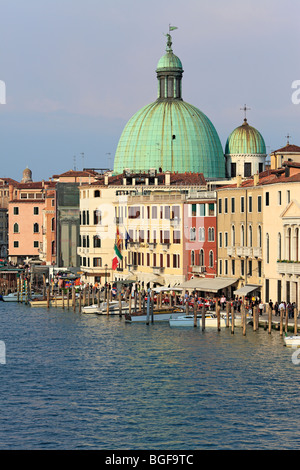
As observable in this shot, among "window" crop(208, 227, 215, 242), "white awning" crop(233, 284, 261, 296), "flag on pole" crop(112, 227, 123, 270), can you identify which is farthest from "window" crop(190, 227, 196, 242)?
"flag on pole" crop(112, 227, 123, 270)

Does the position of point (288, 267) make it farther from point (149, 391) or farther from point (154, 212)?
point (154, 212)

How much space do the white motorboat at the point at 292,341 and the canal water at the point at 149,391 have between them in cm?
71

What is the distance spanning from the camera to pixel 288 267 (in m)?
65.2

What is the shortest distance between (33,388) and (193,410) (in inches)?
281

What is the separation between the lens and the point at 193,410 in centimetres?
4203

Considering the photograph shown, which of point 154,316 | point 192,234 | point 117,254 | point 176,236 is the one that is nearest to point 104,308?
point 154,316

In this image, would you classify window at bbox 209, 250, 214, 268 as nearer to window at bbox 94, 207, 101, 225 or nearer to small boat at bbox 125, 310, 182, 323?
small boat at bbox 125, 310, 182, 323

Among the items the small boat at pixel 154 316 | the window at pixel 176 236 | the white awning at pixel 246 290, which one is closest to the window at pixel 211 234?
the window at pixel 176 236

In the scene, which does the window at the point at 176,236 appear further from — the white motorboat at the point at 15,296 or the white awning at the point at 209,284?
the white motorboat at the point at 15,296

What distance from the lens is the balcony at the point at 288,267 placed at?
6425cm

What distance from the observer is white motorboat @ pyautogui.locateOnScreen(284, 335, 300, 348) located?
54.2m

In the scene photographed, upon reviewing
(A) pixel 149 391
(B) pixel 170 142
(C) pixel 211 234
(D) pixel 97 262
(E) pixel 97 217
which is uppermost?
(B) pixel 170 142

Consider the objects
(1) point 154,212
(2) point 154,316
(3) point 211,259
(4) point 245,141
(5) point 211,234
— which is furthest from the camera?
(4) point 245,141

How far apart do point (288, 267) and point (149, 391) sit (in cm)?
2148
